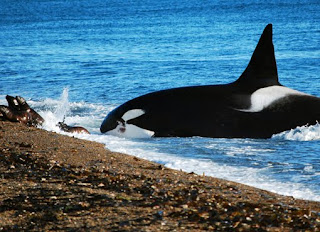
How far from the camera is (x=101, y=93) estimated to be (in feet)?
82.5

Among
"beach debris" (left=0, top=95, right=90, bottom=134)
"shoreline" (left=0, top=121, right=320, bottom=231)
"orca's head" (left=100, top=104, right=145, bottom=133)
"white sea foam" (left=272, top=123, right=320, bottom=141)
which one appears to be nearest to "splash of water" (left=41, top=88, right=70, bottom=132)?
"beach debris" (left=0, top=95, right=90, bottom=134)

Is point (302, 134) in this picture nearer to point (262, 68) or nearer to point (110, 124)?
point (262, 68)

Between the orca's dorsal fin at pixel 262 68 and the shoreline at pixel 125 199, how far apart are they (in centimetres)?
447

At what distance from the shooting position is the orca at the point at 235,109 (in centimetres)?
1460

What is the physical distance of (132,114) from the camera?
15.6 metres

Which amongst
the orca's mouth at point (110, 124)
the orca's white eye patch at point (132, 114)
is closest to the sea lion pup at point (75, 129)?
the orca's mouth at point (110, 124)

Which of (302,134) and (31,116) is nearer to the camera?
(302,134)

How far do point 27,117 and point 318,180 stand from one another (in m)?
8.01

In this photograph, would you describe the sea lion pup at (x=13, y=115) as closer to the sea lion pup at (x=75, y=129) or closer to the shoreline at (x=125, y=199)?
the sea lion pup at (x=75, y=129)

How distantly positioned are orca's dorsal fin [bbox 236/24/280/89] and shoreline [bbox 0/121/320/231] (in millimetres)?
4472

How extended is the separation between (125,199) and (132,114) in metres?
7.22

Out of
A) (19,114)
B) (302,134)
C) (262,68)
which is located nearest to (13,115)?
(19,114)

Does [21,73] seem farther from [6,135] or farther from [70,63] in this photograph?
[6,135]

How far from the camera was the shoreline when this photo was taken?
24.7 feet
